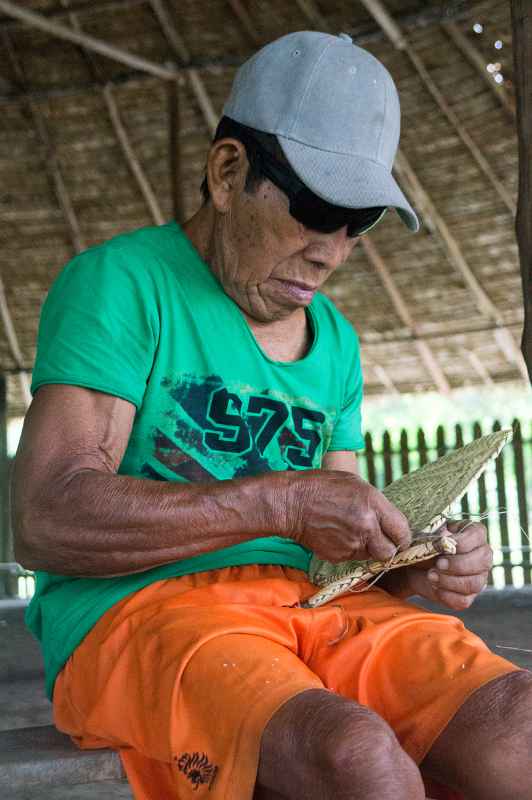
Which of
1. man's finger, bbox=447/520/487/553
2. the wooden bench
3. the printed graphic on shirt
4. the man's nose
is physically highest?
the man's nose

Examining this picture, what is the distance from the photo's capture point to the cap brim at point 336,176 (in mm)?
1794

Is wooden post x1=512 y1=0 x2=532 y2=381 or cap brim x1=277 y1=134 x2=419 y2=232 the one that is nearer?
cap brim x1=277 y1=134 x2=419 y2=232

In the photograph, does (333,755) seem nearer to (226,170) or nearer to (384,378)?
(226,170)

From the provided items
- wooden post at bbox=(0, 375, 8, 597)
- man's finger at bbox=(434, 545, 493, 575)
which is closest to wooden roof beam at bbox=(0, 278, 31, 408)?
wooden post at bbox=(0, 375, 8, 597)

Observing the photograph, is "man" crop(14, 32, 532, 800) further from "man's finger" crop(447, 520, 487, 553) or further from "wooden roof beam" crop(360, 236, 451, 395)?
"wooden roof beam" crop(360, 236, 451, 395)

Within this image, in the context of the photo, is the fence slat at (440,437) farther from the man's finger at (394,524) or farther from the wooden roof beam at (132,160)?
the man's finger at (394,524)

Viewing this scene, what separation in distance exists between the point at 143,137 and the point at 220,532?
25.4 feet

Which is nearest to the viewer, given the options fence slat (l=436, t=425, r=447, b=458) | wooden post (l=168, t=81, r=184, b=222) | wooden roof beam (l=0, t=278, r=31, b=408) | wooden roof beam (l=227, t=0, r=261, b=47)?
wooden roof beam (l=227, t=0, r=261, b=47)

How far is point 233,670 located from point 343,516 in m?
0.30

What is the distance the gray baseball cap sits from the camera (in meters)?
1.80

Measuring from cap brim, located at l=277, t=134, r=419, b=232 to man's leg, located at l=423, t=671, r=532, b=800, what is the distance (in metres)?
0.82

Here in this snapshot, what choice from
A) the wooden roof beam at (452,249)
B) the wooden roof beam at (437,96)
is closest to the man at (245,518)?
the wooden roof beam at (437,96)

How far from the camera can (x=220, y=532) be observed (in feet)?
5.36

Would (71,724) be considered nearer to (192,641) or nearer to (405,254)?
(192,641)
